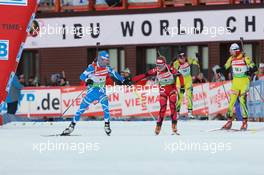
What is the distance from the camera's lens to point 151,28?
31.3 meters

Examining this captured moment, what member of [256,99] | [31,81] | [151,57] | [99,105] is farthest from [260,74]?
[31,81]

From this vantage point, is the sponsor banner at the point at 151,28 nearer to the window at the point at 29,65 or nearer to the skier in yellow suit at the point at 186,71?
the window at the point at 29,65

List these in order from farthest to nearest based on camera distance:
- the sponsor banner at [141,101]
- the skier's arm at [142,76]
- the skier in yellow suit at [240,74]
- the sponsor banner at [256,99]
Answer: the sponsor banner at [141,101] < the sponsor banner at [256,99] < the skier in yellow suit at [240,74] < the skier's arm at [142,76]

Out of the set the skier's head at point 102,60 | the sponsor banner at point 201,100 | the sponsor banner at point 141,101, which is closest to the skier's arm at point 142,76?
the skier's head at point 102,60

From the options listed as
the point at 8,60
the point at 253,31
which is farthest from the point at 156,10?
the point at 8,60

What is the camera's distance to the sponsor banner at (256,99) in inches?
969

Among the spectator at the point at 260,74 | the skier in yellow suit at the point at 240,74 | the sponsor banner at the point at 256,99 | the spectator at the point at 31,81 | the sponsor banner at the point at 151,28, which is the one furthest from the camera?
the spectator at the point at 31,81

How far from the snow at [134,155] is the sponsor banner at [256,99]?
7362mm

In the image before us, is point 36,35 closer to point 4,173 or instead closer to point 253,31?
point 253,31

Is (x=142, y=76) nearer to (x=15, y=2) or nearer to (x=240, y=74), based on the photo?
(x=240, y=74)

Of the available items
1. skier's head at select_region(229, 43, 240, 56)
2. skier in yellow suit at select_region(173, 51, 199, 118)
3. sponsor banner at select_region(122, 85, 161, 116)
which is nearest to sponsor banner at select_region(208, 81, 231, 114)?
sponsor banner at select_region(122, 85, 161, 116)

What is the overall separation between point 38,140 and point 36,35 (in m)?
16.4

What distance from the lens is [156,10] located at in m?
30.9

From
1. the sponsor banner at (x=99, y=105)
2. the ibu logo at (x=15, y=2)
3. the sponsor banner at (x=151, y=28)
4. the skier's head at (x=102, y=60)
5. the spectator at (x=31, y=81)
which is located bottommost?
the sponsor banner at (x=99, y=105)
